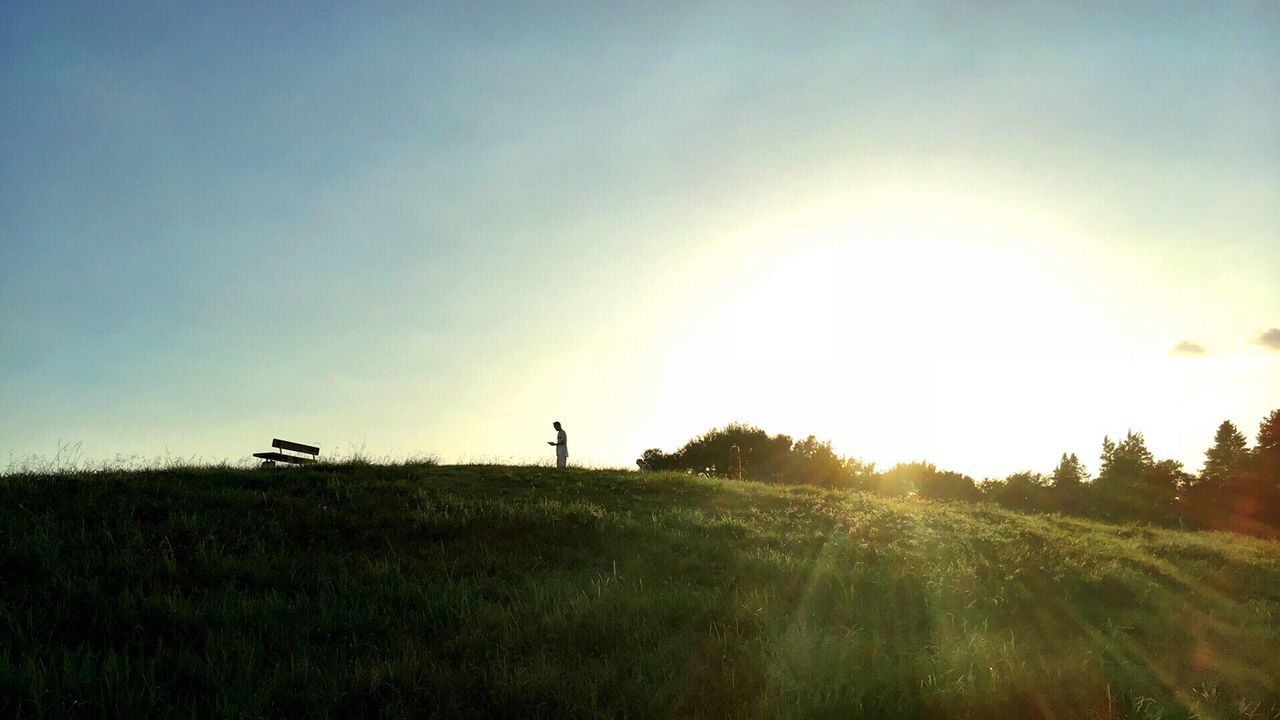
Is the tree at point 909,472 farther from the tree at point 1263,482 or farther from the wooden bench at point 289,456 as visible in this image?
the wooden bench at point 289,456

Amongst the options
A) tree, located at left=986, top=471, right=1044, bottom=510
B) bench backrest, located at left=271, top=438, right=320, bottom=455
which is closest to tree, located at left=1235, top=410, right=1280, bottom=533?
tree, located at left=986, top=471, right=1044, bottom=510

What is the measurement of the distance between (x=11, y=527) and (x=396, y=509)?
5.32 m

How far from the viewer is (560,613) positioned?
22.6 feet

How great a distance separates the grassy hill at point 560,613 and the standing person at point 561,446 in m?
10.9

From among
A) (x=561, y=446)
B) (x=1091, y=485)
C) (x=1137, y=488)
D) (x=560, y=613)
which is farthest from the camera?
(x=1091, y=485)

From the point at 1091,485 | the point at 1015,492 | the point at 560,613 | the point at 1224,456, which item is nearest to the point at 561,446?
the point at 560,613

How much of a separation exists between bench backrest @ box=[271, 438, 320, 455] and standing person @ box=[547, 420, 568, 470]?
330 inches

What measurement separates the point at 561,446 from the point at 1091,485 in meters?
60.9

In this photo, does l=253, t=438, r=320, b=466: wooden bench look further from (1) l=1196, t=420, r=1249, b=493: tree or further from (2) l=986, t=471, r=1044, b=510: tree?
(1) l=1196, t=420, r=1249, b=493: tree

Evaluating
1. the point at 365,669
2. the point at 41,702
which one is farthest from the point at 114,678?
the point at 365,669

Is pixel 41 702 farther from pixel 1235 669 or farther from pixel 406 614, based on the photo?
pixel 1235 669

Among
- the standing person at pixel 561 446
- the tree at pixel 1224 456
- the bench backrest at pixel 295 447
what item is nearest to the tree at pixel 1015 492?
the tree at pixel 1224 456

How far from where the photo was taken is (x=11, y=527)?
31.6ft

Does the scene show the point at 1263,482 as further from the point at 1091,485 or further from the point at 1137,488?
the point at 1091,485
